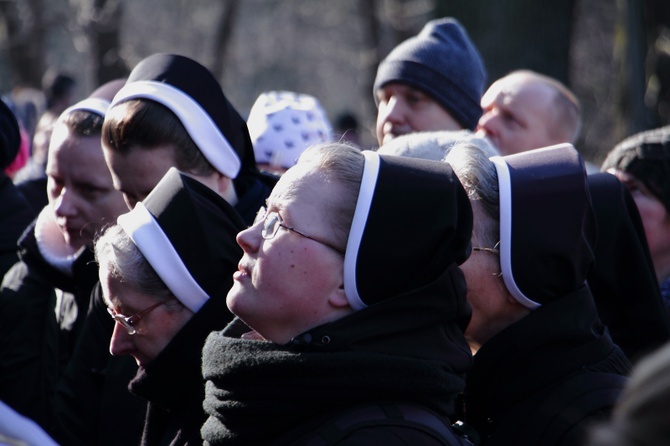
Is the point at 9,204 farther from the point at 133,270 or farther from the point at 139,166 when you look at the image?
the point at 133,270

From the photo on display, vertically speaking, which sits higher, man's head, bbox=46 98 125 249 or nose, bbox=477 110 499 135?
man's head, bbox=46 98 125 249

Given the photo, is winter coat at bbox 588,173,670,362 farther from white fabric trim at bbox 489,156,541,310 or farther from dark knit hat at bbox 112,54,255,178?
dark knit hat at bbox 112,54,255,178

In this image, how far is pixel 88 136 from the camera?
3.83m

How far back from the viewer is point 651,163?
4.09 meters

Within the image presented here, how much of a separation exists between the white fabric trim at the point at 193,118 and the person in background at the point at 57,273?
377 mm

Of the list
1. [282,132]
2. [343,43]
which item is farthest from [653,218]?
[343,43]

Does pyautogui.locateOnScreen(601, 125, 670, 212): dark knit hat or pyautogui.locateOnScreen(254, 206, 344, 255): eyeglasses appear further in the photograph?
pyautogui.locateOnScreen(601, 125, 670, 212): dark knit hat

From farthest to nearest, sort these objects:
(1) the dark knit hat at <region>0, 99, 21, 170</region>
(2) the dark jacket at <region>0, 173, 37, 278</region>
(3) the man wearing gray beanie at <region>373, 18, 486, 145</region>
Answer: (3) the man wearing gray beanie at <region>373, 18, 486, 145</region> < (1) the dark knit hat at <region>0, 99, 21, 170</region> < (2) the dark jacket at <region>0, 173, 37, 278</region>

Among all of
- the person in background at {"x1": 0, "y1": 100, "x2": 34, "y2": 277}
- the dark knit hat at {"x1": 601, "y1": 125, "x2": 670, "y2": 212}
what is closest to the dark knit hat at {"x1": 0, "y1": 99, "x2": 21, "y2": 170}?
the person in background at {"x1": 0, "y1": 100, "x2": 34, "y2": 277}

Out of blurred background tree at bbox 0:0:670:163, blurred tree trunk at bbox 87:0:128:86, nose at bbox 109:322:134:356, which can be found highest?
nose at bbox 109:322:134:356

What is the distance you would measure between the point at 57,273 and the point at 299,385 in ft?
5.88

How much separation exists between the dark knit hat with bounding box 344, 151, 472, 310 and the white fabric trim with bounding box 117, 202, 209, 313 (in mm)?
665

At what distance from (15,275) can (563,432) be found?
2.49m

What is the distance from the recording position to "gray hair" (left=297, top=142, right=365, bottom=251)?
2.36m
